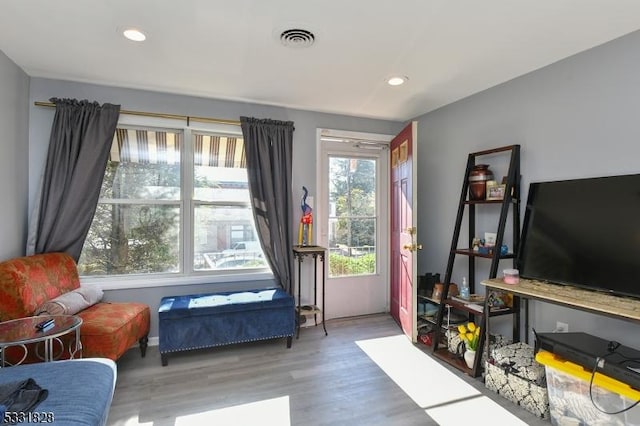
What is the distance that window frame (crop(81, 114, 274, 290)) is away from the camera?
10.2ft

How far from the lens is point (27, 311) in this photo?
2176mm

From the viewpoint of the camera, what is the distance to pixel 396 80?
9.46 feet

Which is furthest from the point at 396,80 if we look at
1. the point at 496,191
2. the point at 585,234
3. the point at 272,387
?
the point at 272,387

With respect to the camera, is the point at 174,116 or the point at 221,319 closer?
the point at 221,319

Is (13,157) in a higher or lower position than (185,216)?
higher

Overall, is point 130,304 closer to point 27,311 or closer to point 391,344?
point 27,311

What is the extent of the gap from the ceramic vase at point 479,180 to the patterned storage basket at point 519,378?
1.23 m

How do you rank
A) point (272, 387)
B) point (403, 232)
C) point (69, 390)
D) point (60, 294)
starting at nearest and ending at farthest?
point (69, 390) < point (272, 387) < point (60, 294) < point (403, 232)

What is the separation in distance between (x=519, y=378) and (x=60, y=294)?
131 inches

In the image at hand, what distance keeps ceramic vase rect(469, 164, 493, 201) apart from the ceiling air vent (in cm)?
178

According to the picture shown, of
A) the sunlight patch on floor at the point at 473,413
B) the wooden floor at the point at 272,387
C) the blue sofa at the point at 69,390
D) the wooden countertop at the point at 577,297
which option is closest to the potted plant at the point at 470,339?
the wooden floor at the point at 272,387

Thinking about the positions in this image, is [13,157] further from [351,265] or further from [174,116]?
[351,265]

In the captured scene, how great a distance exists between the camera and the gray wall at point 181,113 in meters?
2.83

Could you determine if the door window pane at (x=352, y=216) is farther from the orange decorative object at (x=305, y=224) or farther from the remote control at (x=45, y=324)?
the remote control at (x=45, y=324)
